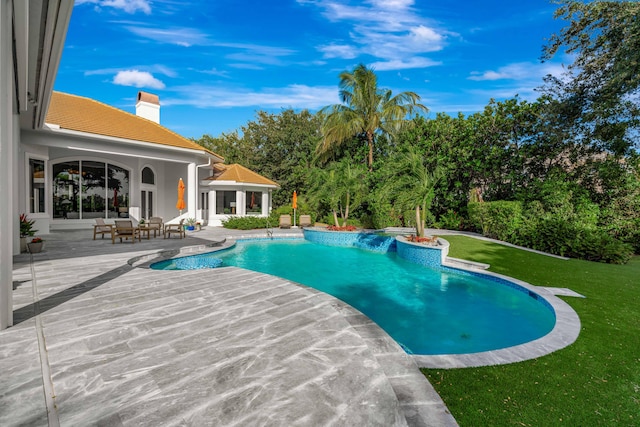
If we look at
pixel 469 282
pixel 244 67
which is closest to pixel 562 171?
pixel 469 282

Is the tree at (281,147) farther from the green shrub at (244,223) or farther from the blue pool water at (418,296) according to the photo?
the blue pool water at (418,296)

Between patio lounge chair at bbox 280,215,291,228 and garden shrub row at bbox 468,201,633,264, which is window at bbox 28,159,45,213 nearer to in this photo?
patio lounge chair at bbox 280,215,291,228

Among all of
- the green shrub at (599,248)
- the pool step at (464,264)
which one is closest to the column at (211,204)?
the pool step at (464,264)

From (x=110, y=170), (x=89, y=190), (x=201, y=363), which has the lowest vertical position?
(x=201, y=363)

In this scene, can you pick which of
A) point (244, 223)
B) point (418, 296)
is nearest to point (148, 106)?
point (244, 223)

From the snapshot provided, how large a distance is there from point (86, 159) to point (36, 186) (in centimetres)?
379

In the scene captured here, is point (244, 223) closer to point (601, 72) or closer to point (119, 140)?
point (119, 140)

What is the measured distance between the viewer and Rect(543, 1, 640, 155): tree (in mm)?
11844

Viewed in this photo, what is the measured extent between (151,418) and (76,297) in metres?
3.73

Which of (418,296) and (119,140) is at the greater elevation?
(119,140)

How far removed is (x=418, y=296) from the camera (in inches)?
314

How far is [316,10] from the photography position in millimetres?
14773

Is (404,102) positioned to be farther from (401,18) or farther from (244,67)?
(244,67)

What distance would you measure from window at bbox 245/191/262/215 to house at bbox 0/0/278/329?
74mm
